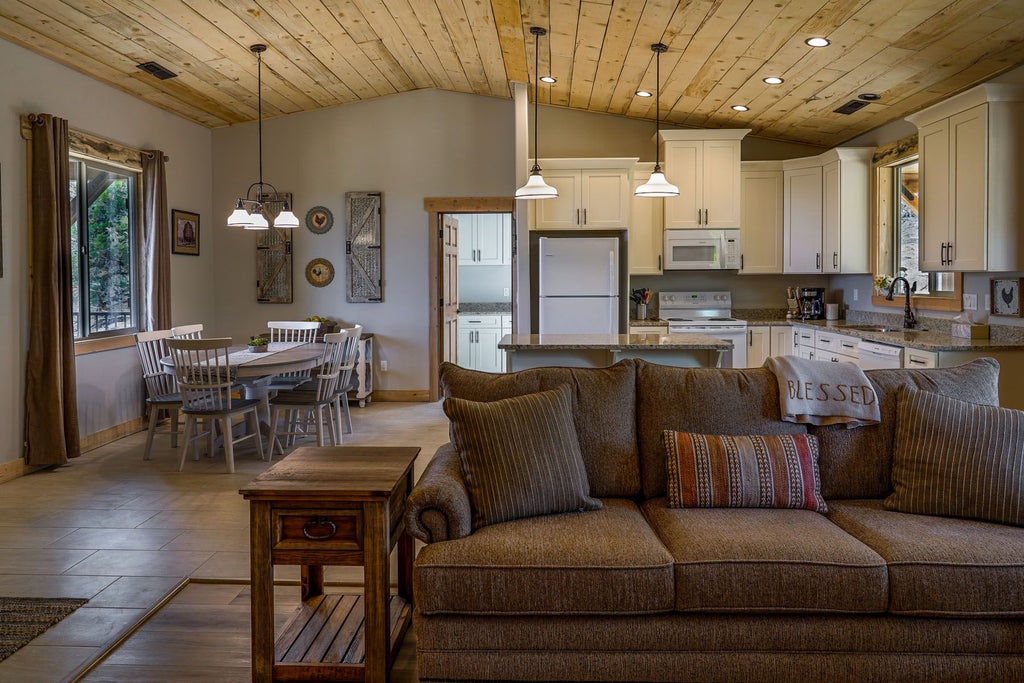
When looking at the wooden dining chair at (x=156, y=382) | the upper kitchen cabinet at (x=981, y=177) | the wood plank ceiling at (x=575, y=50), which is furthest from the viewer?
the wooden dining chair at (x=156, y=382)

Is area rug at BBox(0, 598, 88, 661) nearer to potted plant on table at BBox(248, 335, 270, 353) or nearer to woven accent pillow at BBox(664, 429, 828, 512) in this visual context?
woven accent pillow at BBox(664, 429, 828, 512)

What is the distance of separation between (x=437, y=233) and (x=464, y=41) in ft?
7.26

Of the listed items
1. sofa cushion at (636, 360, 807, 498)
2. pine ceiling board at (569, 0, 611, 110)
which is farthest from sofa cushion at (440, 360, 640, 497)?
pine ceiling board at (569, 0, 611, 110)

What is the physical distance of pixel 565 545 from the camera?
7.16 ft

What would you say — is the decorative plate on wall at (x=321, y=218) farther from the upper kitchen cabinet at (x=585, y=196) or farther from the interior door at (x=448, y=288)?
the upper kitchen cabinet at (x=585, y=196)

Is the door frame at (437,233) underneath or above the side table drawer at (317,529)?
above

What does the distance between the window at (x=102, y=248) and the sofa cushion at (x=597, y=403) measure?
159 inches

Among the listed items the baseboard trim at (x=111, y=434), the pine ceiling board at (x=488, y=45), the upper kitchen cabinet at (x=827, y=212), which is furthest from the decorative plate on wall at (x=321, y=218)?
the upper kitchen cabinet at (x=827, y=212)

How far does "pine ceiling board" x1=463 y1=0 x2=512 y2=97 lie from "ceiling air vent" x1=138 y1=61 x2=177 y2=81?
88.5 inches

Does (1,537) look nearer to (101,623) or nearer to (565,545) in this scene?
(101,623)

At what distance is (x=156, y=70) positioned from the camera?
5.65 meters

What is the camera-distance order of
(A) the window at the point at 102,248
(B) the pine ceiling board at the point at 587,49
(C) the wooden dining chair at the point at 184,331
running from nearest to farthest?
(B) the pine ceiling board at the point at 587,49
(A) the window at the point at 102,248
(C) the wooden dining chair at the point at 184,331

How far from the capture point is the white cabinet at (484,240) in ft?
30.9

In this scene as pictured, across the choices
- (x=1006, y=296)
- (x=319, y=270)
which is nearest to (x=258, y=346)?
(x=319, y=270)
